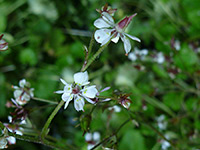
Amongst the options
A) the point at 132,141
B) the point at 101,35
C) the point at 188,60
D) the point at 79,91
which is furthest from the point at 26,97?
the point at 188,60

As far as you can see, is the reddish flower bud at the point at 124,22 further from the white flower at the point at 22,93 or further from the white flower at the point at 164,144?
the white flower at the point at 164,144

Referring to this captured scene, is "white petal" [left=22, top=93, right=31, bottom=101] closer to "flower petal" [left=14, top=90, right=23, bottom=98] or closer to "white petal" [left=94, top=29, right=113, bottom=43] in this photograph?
"flower petal" [left=14, top=90, right=23, bottom=98]

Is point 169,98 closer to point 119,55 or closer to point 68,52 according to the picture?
point 119,55

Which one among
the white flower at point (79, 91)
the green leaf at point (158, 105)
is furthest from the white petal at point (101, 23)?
the green leaf at point (158, 105)

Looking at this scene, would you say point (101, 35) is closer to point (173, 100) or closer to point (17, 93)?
point (17, 93)

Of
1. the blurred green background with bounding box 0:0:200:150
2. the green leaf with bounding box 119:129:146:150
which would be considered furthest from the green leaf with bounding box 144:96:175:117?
the green leaf with bounding box 119:129:146:150

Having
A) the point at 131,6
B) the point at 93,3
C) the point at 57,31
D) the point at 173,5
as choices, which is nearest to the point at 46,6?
the point at 57,31

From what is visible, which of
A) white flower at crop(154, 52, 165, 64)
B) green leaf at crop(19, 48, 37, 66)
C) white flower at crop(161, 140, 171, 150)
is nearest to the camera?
white flower at crop(161, 140, 171, 150)
